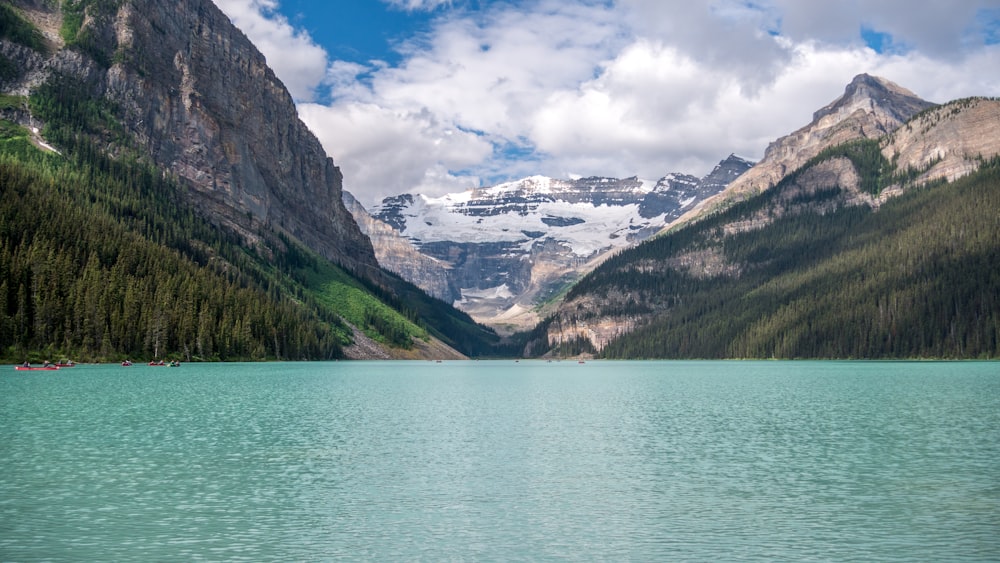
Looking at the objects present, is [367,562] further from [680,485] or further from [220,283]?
[220,283]

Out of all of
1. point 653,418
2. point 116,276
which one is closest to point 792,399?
point 653,418

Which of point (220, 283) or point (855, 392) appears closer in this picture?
point (855, 392)

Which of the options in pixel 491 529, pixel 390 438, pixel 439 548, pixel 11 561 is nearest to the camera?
pixel 11 561

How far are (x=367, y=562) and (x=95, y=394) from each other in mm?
69811

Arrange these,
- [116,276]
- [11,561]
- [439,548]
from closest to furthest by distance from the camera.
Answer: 1. [11,561]
2. [439,548]
3. [116,276]

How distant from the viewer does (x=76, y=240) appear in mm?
162375

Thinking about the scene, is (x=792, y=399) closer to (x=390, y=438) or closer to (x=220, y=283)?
(x=390, y=438)

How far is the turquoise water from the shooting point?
27.3 m

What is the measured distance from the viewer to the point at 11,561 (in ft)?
80.2

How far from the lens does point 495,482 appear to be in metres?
39.4

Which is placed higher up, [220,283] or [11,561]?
[220,283]

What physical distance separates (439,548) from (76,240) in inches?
6315

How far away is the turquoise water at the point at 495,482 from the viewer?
2733 cm

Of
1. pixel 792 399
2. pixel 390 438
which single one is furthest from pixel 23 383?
pixel 792 399
